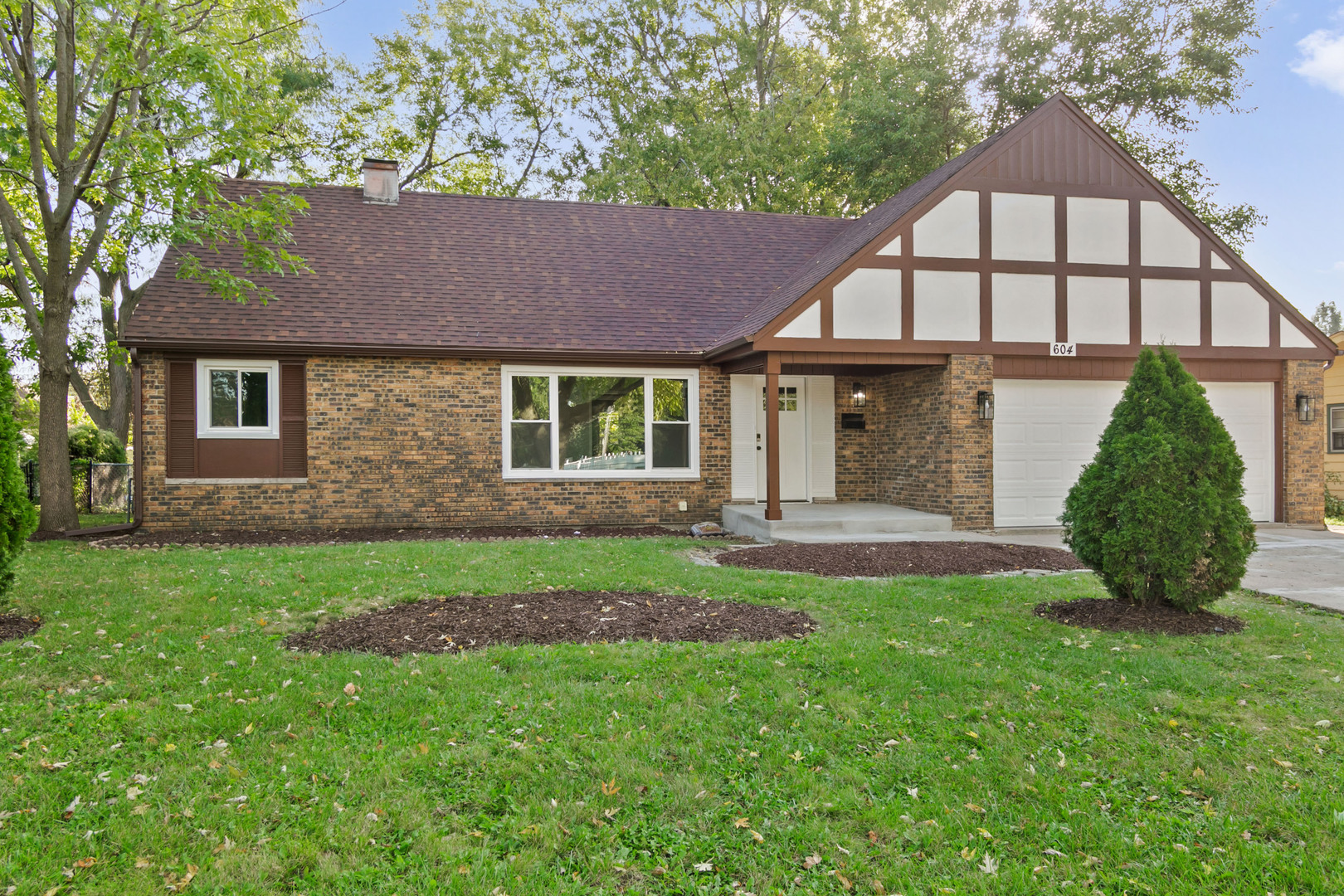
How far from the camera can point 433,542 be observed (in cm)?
1009

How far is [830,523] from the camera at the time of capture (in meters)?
11.1

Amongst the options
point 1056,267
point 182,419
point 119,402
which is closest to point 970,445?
point 1056,267

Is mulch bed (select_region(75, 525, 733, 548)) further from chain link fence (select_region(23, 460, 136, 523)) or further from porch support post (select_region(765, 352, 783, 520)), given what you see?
chain link fence (select_region(23, 460, 136, 523))

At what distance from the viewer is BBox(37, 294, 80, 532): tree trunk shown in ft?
36.3

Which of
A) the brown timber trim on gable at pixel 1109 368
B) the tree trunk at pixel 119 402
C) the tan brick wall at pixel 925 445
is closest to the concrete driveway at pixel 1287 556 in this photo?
the tan brick wall at pixel 925 445

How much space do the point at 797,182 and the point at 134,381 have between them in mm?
17024

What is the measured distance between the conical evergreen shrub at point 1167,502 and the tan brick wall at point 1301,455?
27.6 feet

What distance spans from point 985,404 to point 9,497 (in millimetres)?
11098

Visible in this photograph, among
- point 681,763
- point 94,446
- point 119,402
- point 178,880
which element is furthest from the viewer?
point 119,402

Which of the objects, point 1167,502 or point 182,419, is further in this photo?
point 182,419

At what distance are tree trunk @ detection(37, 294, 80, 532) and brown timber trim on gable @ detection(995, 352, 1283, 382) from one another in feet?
44.3

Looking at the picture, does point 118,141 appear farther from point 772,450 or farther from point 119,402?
point 119,402

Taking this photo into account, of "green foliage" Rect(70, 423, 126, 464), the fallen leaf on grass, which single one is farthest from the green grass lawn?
"green foliage" Rect(70, 423, 126, 464)

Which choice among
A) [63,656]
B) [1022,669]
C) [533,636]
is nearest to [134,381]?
[63,656]
